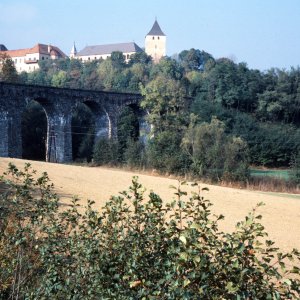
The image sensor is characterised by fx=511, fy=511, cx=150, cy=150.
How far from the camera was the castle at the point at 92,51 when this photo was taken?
343 ft

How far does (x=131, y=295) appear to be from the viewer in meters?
2.44

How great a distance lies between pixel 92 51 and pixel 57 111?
7917 cm

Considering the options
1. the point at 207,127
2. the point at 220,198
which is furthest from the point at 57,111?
the point at 220,198

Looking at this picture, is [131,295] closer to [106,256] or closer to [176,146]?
[106,256]

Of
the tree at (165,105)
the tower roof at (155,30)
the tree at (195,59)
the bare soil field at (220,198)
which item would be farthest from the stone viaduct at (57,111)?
the tower roof at (155,30)

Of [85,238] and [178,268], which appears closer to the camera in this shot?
[178,268]

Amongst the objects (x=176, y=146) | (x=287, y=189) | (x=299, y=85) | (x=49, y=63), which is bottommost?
(x=287, y=189)

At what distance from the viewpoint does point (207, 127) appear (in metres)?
29.4

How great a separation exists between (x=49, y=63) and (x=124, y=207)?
304 ft

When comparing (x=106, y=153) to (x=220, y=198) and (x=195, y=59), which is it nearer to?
(x=220, y=198)

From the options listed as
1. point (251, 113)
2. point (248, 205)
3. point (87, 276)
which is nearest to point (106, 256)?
point (87, 276)

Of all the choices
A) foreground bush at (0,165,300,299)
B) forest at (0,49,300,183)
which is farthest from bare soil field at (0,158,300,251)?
foreground bush at (0,165,300,299)

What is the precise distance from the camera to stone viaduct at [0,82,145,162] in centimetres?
2834

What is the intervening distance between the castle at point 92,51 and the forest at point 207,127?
5713 centimetres
